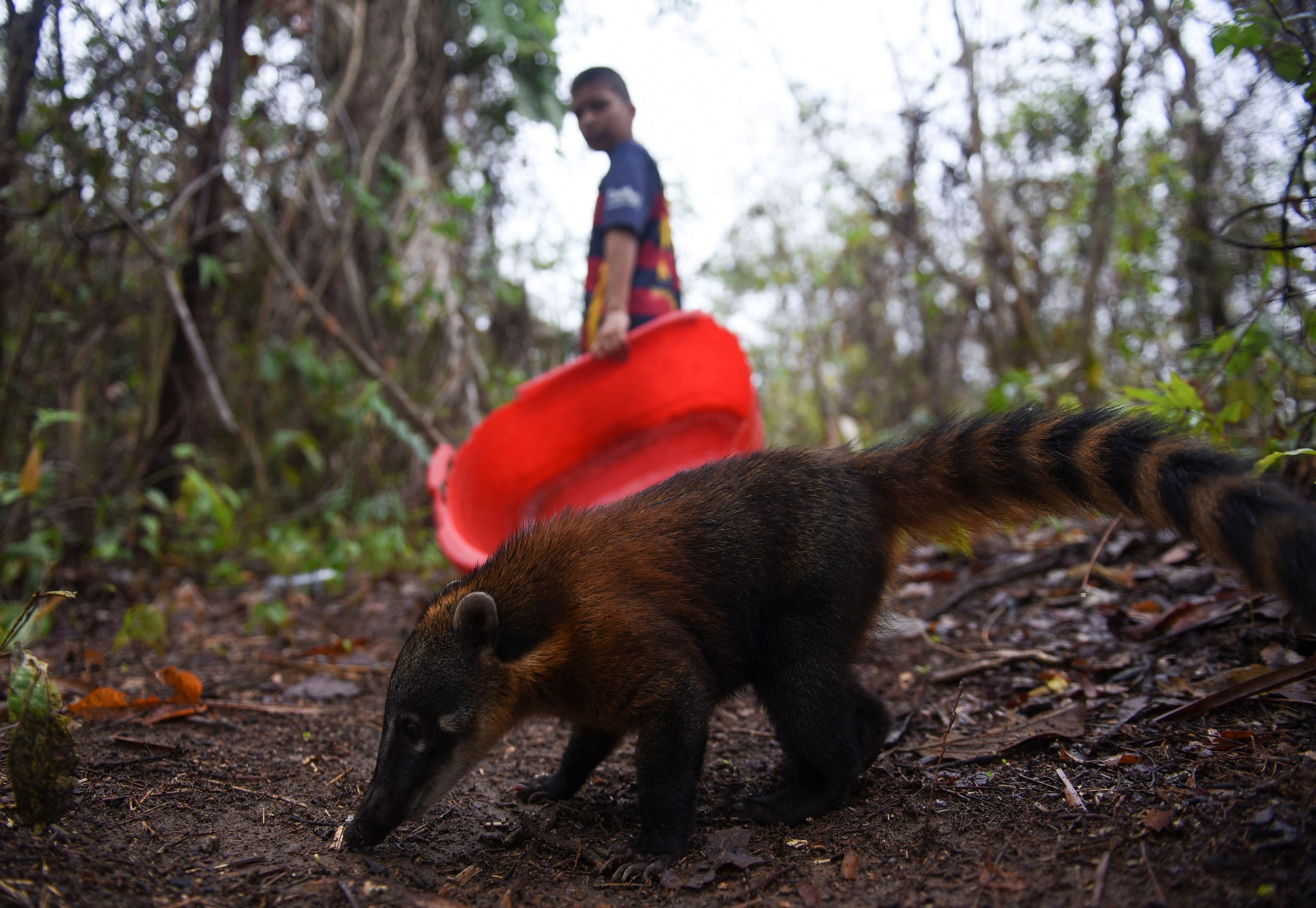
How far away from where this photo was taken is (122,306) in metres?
6.49

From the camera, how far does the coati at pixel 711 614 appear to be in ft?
8.76

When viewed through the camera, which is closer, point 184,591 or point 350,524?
point 184,591

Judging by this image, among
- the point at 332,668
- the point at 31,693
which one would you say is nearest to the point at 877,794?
the point at 31,693

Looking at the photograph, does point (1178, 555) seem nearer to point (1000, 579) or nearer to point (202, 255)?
point (1000, 579)

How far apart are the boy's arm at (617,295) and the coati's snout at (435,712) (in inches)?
79.0

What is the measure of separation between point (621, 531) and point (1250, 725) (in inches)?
86.3

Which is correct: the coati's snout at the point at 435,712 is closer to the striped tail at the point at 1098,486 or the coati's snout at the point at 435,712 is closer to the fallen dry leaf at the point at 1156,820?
the striped tail at the point at 1098,486

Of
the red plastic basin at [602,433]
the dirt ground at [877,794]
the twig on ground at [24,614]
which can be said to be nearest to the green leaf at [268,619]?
the dirt ground at [877,794]

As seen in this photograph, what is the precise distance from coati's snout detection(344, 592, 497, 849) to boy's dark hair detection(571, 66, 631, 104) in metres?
3.29

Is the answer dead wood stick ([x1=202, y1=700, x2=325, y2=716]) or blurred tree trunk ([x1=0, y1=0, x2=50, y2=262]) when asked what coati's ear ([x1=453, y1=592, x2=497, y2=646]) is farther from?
blurred tree trunk ([x1=0, y1=0, x2=50, y2=262])

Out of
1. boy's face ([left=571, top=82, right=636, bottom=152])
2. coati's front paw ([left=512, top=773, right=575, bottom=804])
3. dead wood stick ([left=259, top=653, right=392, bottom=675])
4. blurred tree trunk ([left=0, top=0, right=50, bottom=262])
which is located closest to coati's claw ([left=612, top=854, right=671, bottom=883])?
coati's front paw ([left=512, top=773, right=575, bottom=804])

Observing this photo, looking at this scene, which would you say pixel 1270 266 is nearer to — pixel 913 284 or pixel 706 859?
pixel 706 859

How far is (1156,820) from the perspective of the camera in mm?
2197

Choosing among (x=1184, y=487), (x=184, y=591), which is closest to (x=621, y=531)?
(x=1184, y=487)
